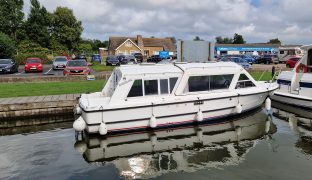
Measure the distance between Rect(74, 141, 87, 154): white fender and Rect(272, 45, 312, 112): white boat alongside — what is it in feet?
36.7

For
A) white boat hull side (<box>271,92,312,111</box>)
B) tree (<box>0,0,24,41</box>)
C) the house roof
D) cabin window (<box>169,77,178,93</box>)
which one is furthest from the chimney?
cabin window (<box>169,77,178,93</box>)

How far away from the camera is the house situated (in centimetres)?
8631

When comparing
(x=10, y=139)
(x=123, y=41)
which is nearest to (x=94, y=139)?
(x=10, y=139)

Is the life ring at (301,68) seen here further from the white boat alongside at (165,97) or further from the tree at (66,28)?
the tree at (66,28)

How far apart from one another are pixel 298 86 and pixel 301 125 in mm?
4033

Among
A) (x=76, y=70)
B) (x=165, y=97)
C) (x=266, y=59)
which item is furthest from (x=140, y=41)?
(x=165, y=97)

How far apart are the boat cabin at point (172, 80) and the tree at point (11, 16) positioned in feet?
191

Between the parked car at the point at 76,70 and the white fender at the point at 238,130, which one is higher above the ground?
the parked car at the point at 76,70

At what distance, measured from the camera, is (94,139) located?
40.1 ft

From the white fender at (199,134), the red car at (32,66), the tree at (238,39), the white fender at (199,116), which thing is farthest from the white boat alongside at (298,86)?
the tree at (238,39)

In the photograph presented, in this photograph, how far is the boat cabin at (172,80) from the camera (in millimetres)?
12414

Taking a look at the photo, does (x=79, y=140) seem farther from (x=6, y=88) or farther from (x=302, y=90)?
(x=302, y=90)

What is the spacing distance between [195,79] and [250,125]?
3.36 meters

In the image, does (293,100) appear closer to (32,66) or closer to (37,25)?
(32,66)
